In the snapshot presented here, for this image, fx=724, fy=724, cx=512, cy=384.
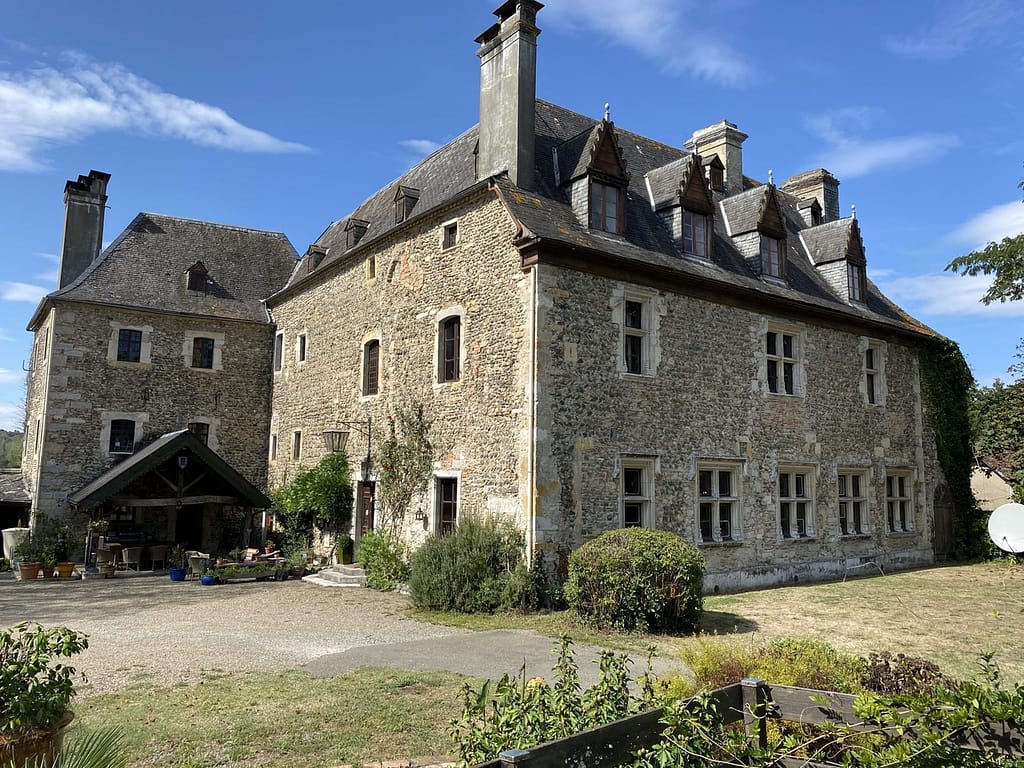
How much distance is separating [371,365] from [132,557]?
783 cm

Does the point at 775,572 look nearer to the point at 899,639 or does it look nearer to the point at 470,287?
the point at 899,639

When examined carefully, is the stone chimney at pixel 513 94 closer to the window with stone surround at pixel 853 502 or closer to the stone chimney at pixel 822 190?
the window with stone surround at pixel 853 502

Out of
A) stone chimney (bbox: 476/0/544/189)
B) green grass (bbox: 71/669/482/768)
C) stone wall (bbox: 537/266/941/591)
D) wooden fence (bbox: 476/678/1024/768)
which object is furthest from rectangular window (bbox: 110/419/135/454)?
wooden fence (bbox: 476/678/1024/768)

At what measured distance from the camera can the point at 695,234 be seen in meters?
15.6

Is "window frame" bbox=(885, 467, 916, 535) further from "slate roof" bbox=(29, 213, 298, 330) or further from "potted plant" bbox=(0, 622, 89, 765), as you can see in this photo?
"potted plant" bbox=(0, 622, 89, 765)

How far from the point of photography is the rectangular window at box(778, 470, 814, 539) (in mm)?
15867

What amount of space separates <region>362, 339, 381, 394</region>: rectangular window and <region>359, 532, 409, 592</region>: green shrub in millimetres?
3495

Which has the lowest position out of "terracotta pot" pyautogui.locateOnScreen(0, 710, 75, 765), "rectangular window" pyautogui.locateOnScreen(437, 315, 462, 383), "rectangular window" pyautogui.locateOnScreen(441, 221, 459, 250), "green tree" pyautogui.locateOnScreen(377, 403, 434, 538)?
"terracotta pot" pyautogui.locateOnScreen(0, 710, 75, 765)

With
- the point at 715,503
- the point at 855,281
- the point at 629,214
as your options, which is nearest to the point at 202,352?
the point at 629,214

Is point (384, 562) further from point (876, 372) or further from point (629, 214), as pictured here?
point (876, 372)

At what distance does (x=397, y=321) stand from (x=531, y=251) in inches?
193

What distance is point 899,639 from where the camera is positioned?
990 cm

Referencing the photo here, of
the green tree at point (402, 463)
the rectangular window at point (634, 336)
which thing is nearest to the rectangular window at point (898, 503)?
the rectangular window at point (634, 336)

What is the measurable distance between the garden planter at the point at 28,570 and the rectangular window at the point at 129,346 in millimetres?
6128
